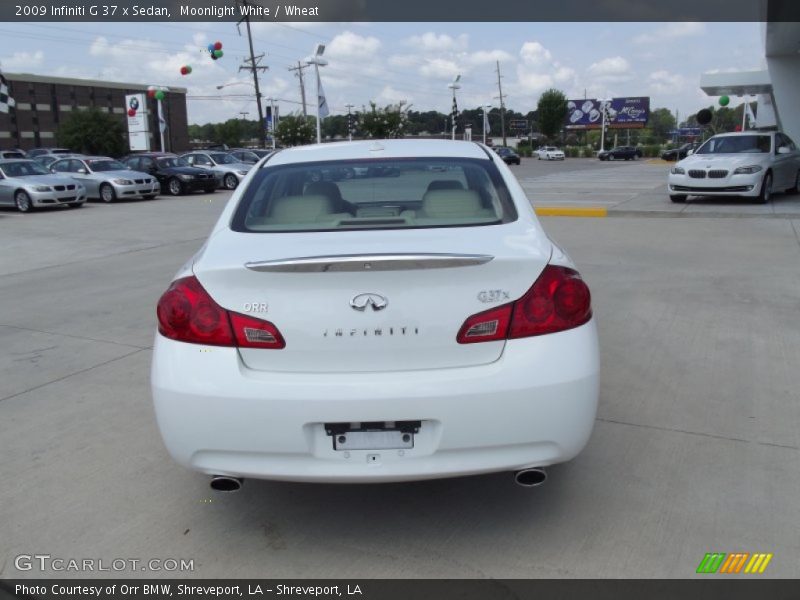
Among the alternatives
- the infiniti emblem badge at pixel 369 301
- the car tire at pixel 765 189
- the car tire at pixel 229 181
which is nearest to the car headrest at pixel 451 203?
the infiniti emblem badge at pixel 369 301

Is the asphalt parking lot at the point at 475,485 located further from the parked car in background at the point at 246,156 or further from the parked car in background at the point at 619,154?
the parked car in background at the point at 619,154

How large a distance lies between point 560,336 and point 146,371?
12.0ft

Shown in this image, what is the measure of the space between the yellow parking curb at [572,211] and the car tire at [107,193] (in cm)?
1372

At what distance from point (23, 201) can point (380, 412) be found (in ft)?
67.8

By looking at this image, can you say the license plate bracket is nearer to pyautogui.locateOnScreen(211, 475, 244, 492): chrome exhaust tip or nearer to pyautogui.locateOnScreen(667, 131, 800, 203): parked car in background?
pyautogui.locateOnScreen(211, 475, 244, 492): chrome exhaust tip

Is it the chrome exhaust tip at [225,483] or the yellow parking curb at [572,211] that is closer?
the chrome exhaust tip at [225,483]

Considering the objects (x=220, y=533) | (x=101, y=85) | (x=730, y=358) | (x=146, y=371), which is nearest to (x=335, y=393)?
(x=220, y=533)

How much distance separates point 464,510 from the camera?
11.3 feet

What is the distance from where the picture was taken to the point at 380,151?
14.0ft

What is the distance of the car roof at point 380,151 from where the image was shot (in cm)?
417

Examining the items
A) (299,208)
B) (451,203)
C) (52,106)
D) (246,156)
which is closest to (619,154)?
(246,156)

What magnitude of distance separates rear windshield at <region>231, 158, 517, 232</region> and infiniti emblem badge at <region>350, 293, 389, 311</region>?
587 millimetres

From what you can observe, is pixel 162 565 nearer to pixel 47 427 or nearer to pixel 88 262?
pixel 47 427

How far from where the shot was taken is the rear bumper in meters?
2.82
